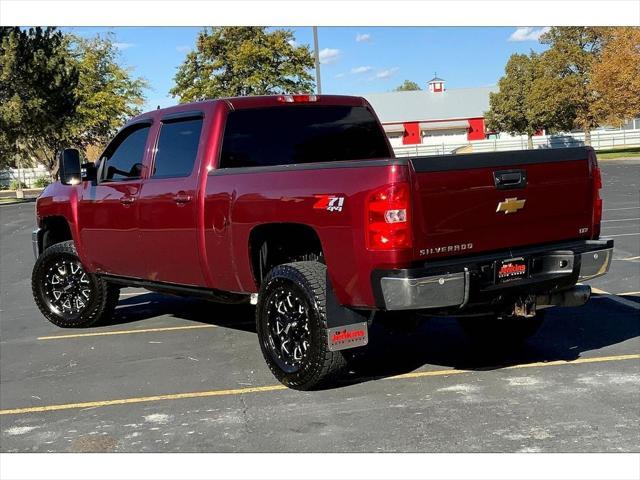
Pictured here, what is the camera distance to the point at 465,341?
669 centimetres

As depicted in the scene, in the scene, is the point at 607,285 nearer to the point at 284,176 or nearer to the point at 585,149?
the point at 585,149

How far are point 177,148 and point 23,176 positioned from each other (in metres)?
56.6

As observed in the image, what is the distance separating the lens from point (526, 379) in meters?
5.41

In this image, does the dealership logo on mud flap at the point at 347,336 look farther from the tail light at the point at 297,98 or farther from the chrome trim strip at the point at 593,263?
the tail light at the point at 297,98

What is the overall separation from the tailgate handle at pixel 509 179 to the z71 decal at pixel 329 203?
1.01 meters

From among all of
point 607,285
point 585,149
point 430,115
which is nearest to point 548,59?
point 430,115

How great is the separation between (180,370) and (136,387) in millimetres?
498

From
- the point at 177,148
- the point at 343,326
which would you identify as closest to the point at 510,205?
the point at 343,326

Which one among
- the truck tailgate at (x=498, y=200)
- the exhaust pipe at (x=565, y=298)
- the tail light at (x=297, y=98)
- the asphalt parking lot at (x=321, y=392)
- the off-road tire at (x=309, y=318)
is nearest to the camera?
the asphalt parking lot at (x=321, y=392)

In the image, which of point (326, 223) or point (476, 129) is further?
point (476, 129)

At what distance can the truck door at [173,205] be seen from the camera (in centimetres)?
611

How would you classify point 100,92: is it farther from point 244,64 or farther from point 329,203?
point 329,203

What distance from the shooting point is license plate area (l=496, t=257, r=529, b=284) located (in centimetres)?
490

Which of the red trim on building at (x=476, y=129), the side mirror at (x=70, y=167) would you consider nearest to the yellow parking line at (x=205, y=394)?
the side mirror at (x=70, y=167)
